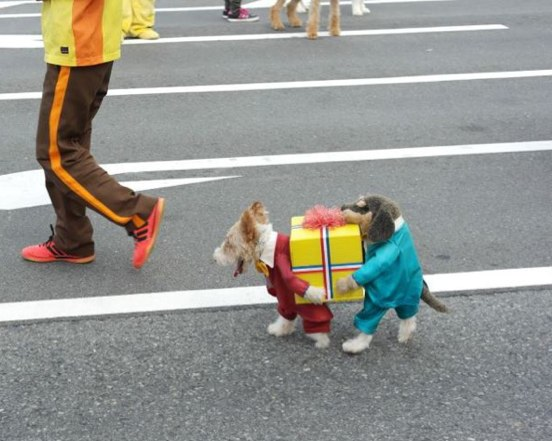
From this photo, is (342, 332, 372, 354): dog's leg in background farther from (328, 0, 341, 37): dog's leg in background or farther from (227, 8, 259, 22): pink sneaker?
(227, 8, 259, 22): pink sneaker

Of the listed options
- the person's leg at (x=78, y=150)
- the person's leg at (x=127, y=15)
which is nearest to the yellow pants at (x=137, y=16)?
the person's leg at (x=127, y=15)

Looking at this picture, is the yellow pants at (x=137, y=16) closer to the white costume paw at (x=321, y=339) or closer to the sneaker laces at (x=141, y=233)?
the sneaker laces at (x=141, y=233)

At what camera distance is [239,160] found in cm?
682

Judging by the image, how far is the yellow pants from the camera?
1073 cm

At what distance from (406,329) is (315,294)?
522mm

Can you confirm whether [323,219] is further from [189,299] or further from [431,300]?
[189,299]

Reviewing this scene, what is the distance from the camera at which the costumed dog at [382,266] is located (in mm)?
3922

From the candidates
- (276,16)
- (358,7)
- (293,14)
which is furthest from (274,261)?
(358,7)

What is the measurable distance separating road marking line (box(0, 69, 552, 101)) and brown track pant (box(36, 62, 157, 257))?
362 cm

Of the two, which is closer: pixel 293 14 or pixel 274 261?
pixel 274 261

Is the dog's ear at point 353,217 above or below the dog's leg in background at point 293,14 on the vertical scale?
above

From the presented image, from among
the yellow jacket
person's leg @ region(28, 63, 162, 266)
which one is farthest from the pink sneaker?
the yellow jacket

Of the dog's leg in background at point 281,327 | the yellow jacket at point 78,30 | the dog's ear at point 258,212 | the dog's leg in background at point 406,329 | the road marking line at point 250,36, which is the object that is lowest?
the road marking line at point 250,36

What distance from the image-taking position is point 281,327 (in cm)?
429
